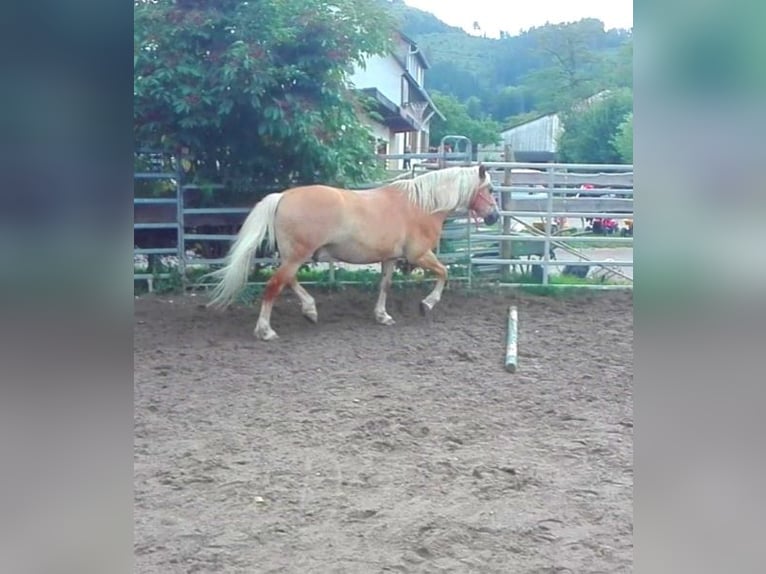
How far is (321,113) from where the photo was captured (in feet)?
18.2

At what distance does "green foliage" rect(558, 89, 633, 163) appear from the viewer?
3.67 metres

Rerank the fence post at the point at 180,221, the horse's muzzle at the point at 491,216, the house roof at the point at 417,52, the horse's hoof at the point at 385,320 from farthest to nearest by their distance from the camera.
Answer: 1. the house roof at the point at 417,52
2. the fence post at the point at 180,221
3. the horse's muzzle at the point at 491,216
4. the horse's hoof at the point at 385,320

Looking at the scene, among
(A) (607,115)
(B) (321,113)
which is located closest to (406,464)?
(A) (607,115)

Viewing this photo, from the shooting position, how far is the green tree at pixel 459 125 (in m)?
6.23

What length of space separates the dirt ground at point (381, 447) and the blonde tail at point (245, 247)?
0.32m

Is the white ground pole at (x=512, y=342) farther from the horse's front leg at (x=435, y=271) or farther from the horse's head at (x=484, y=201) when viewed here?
the horse's head at (x=484, y=201)

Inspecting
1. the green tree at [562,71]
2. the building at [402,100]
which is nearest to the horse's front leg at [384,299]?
the green tree at [562,71]

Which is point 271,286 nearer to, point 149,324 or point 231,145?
point 149,324

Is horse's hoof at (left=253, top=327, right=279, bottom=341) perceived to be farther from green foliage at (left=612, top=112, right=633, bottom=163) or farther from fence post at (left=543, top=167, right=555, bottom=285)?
green foliage at (left=612, top=112, right=633, bottom=163)

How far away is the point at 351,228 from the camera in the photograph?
4938mm

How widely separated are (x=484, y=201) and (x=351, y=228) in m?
1.05
